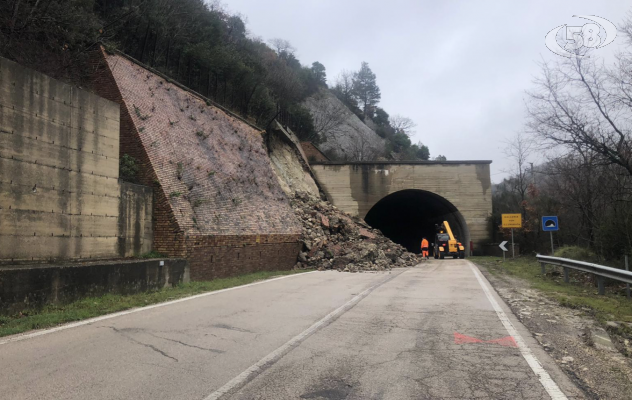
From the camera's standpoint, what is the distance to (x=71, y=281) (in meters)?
9.13

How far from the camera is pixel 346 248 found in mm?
24031

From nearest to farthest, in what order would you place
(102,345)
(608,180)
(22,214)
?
1. (102,345)
2. (22,214)
3. (608,180)

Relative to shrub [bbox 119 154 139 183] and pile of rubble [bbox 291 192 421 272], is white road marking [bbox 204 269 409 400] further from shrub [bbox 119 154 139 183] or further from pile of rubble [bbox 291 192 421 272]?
pile of rubble [bbox 291 192 421 272]

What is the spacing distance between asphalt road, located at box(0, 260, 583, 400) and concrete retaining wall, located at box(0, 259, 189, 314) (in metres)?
1.52

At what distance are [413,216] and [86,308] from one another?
1781 inches

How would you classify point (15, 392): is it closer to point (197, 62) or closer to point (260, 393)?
point (260, 393)

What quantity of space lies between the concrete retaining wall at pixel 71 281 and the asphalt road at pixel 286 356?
59.9 inches

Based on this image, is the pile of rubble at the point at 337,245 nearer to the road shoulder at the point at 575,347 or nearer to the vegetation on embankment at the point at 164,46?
the vegetation on embankment at the point at 164,46

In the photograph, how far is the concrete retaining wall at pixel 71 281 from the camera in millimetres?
7910

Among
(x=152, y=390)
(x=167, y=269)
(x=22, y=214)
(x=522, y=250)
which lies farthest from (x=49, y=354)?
(x=522, y=250)

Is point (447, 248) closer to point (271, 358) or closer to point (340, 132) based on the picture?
point (271, 358)

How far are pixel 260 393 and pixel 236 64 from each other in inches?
1053

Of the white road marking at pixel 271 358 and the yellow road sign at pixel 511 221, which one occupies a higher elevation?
the yellow road sign at pixel 511 221

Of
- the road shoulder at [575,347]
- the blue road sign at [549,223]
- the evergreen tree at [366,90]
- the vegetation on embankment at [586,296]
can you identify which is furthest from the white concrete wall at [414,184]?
the evergreen tree at [366,90]
